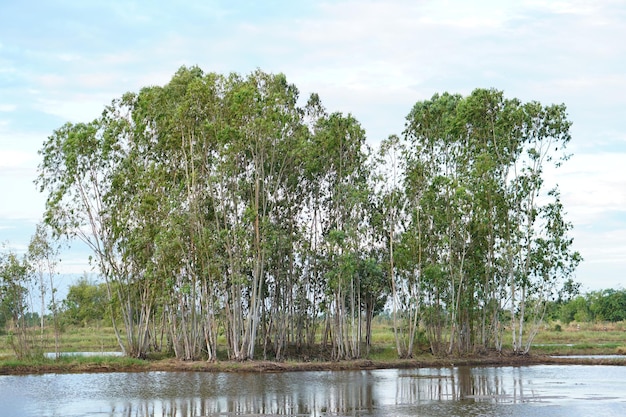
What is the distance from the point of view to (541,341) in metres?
61.1

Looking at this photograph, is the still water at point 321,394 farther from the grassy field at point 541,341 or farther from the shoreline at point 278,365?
the grassy field at point 541,341

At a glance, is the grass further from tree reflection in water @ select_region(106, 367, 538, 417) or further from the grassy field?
tree reflection in water @ select_region(106, 367, 538, 417)

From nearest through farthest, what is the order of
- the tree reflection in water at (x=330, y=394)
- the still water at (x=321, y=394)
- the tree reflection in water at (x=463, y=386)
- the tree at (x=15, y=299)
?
the still water at (x=321, y=394) < the tree reflection in water at (x=330, y=394) < the tree reflection in water at (x=463, y=386) < the tree at (x=15, y=299)

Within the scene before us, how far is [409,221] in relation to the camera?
44.7 meters

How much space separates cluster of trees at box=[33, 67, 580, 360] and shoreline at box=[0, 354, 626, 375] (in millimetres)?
1642

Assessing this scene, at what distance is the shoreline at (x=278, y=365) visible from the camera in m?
35.3

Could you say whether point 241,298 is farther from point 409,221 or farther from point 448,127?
point 448,127

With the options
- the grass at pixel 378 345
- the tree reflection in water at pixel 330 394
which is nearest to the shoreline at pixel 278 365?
the grass at pixel 378 345

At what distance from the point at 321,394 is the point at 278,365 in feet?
34.9

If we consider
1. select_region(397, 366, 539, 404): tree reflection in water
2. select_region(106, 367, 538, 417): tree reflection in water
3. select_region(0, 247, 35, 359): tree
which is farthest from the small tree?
select_region(397, 366, 539, 404): tree reflection in water

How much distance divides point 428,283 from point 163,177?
15.8 m

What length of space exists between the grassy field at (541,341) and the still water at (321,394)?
7.73m

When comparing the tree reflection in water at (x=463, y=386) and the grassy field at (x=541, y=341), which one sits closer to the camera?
the tree reflection in water at (x=463, y=386)

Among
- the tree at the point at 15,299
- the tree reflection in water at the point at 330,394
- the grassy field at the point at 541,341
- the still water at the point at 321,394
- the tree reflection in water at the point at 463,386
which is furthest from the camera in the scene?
the grassy field at the point at 541,341
